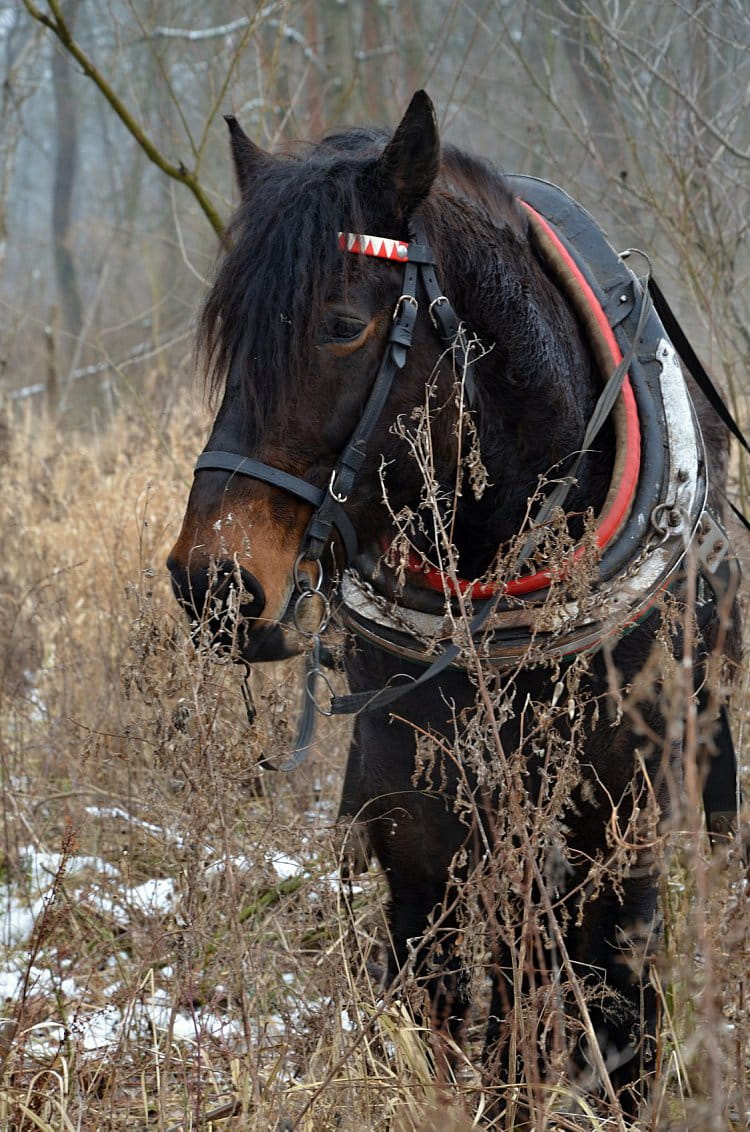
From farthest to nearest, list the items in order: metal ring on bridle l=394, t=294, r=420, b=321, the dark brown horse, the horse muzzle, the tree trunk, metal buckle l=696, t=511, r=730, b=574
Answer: the tree trunk < metal buckle l=696, t=511, r=730, b=574 < metal ring on bridle l=394, t=294, r=420, b=321 < the dark brown horse < the horse muzzle

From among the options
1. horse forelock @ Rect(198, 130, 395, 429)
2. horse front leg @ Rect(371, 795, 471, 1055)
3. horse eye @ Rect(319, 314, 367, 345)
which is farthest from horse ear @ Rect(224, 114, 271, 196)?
horse front leg @ Rect(371, 795, 471, 1055)

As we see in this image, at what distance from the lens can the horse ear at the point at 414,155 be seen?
188 centimetres

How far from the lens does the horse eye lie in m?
1.86

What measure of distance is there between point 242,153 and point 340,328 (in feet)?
2.21

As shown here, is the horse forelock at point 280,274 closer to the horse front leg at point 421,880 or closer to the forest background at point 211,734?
the forest background at point 211,734

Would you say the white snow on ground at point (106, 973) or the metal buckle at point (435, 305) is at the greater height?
the metal buckle at point (435, 305)

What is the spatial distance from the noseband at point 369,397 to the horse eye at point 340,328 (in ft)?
0.22

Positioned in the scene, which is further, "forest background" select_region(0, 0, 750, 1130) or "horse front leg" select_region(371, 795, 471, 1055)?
"horse front leg" select_region(371, 795, 471, 1055)

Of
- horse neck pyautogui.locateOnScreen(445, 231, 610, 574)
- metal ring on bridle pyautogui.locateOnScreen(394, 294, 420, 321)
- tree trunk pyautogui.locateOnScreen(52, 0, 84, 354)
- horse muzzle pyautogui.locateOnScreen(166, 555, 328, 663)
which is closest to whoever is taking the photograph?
horse muzzle pyautogui.locateOnScreen(166, 555, 328, 663)

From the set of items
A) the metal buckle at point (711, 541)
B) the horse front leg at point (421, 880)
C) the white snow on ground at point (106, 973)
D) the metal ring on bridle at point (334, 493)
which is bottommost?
the white snow on ground at point (106, 973)

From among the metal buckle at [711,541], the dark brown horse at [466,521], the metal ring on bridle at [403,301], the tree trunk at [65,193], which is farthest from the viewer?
the tree trunk at [65,193]

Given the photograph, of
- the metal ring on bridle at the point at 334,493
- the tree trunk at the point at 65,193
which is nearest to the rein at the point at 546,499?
the metal ring on bridle at the point at 334,493

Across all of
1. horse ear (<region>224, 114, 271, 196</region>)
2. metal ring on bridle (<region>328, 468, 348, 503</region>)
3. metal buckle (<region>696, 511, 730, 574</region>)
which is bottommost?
metal ring on bridle (<region>328, 468, 348, 503</region>)

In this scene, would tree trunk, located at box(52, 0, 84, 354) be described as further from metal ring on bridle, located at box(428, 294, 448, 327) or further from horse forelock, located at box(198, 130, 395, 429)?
metal ring on bridle, located at box(428, 294, 448, 327)
